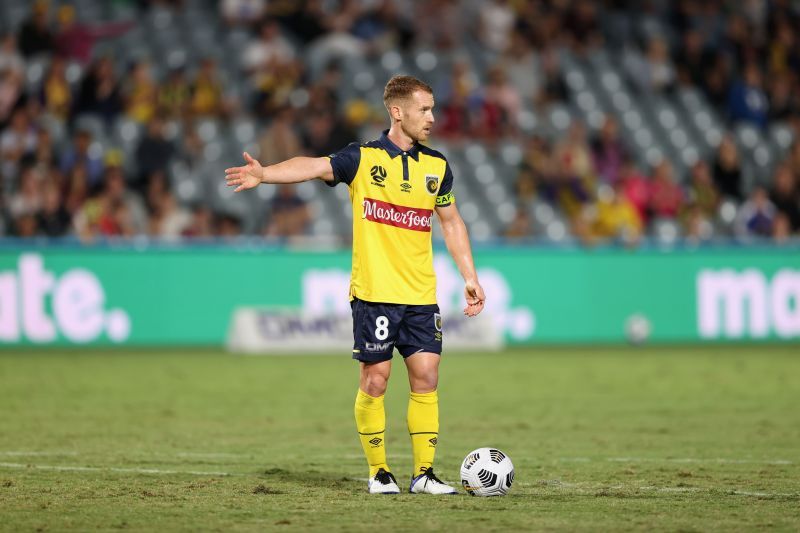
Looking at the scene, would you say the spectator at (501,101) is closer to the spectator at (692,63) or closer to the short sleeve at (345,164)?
the spectator at (692,63)

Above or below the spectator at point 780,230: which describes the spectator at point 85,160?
above

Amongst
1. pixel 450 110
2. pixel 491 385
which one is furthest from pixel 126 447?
pixel 450 110

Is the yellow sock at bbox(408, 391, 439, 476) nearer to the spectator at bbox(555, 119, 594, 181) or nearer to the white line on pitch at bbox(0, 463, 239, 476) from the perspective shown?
the white line on pitch at bbox(0, 463, 239, 476)

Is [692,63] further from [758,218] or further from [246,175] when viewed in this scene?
[246,175]

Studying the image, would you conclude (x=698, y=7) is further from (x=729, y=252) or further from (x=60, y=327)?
(x=60, y=327)

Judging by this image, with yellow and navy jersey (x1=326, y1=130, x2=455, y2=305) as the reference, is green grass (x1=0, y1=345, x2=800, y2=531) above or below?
below

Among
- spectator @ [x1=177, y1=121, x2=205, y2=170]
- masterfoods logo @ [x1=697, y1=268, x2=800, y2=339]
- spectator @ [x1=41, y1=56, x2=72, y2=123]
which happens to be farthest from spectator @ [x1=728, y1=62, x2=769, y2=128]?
spectator @ [x1=41, y1=56, x2=72, y2=123]

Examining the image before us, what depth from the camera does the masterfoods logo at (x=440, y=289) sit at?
19125 millimetres

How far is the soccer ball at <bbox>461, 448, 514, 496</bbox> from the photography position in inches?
287

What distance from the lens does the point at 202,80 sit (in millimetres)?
21734

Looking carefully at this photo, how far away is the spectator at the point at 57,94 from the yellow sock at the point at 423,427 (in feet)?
48.5

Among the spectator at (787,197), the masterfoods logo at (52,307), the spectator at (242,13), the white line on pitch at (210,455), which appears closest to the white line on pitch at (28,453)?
the white line on pitch at (210,455)

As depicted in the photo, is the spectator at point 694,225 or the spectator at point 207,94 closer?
the spectator at point 694,225

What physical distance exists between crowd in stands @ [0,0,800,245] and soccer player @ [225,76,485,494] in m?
11.9
